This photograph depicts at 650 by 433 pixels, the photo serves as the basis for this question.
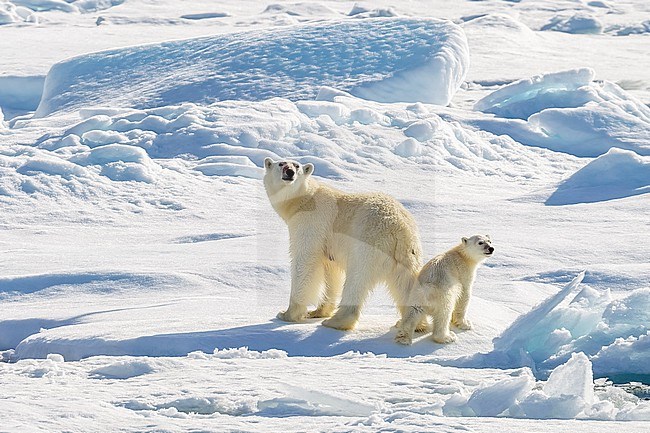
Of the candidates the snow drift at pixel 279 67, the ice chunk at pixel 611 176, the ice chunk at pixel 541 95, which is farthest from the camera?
the snow drift at pixel 279 67

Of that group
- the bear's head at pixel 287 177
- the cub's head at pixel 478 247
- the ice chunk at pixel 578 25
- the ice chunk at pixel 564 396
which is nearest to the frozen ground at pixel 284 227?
the ice chunk at pixel 564 396

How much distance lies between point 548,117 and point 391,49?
2.87 m

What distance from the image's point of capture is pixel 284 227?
9047 millimetres

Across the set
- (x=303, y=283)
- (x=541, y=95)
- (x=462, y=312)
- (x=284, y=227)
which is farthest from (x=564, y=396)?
(x=541, y=95)

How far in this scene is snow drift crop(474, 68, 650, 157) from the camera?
12.6 metres

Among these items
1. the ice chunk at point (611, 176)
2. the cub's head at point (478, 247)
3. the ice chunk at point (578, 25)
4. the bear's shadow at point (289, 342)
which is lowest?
the ice chunk at point (578, 25)

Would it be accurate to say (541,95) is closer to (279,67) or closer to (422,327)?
(279,67)

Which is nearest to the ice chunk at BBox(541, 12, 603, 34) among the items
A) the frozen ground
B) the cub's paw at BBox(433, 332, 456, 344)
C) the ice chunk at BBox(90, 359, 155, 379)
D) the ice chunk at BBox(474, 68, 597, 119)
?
the frozen ground

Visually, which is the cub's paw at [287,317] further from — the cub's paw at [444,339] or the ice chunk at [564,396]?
the ice chunk at [564,396]

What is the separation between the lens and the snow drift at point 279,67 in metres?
14.1

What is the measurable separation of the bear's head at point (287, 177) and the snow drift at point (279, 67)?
8316 millimetres

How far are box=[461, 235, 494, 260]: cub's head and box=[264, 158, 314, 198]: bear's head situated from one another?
884mm

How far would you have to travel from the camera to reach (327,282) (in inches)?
218

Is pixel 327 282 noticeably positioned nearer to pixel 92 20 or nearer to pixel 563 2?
pixel 92 20
